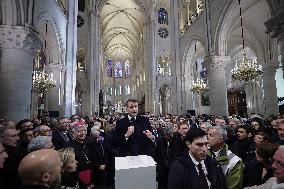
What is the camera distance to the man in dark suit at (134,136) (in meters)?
4.51

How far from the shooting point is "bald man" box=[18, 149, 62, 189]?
6.27ft

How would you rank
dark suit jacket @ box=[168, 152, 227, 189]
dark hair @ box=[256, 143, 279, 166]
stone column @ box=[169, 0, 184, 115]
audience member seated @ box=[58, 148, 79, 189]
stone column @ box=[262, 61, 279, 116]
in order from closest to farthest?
dark suit jacket @ box=[168, 152, 227, 189]
audience member seated @ box=[58, 148, 79, 189]
dark hair @ box=[256, 143, 279, 166]
stone column @ box=[262, 61, 279, 116]
stone column @ box=[169, 0, 184, 115]

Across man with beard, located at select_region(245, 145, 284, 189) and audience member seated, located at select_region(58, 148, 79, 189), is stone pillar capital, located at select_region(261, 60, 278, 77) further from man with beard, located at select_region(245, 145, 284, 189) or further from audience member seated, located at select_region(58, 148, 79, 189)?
audience member seated, located at select_region(58, 148, 79, 189)

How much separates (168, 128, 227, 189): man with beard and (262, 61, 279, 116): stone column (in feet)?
59.1

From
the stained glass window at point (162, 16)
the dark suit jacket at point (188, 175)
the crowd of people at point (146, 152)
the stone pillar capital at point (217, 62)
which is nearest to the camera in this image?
the crowd of people at point (146, 152)

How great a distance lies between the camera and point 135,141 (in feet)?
14.8

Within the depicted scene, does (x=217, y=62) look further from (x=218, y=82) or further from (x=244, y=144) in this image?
(x=244, y=144)

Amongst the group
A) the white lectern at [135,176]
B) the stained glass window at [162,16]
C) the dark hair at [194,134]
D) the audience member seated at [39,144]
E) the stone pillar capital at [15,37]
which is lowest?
the white lectern at [135,176]

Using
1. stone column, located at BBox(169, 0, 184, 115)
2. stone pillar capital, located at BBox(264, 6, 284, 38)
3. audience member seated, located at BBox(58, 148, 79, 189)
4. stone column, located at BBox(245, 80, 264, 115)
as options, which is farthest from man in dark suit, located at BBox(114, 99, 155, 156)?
stone column, located at BBox(245, 80, 264, 115)

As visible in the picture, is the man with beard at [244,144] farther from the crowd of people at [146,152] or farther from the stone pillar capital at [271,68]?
the stone pillar capital at [271,68]

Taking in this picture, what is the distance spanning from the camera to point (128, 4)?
41.7 meters

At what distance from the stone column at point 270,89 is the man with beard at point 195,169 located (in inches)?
709

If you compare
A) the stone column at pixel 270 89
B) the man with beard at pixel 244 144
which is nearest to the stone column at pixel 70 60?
the man with beard at pixel 244 144

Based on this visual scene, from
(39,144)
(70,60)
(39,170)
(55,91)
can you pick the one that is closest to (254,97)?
(70,60)
